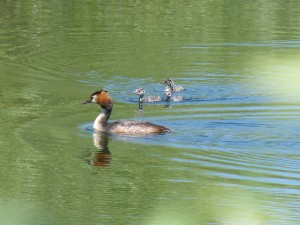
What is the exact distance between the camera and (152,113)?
14.3 meters

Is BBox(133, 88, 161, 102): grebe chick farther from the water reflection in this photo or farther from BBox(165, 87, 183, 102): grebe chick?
the water reflection

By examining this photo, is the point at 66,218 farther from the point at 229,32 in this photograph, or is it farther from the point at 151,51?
the point at 229,32

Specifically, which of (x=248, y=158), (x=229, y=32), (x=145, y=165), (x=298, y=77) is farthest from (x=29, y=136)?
(x=229, y=32)

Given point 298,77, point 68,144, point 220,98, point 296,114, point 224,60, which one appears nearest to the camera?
point 68,144

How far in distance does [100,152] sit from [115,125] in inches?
41.9

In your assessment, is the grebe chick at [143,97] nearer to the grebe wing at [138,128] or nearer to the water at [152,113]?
the water at [152,113]

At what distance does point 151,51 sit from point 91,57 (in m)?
1.02

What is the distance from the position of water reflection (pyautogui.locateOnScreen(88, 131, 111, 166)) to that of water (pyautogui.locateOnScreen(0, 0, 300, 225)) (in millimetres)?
19

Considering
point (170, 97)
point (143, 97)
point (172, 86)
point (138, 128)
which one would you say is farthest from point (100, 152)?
point (172, 86)

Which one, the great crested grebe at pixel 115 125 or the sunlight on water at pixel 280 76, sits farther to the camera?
the sunlight on water at pixel 280 76

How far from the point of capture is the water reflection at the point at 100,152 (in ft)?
38.6

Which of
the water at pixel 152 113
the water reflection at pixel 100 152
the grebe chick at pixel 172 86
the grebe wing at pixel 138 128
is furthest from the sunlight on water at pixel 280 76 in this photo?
the water reflection at pixel 100 152

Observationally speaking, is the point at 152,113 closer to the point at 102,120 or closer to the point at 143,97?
the point at 143,97

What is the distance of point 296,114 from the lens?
1372 centimetres
